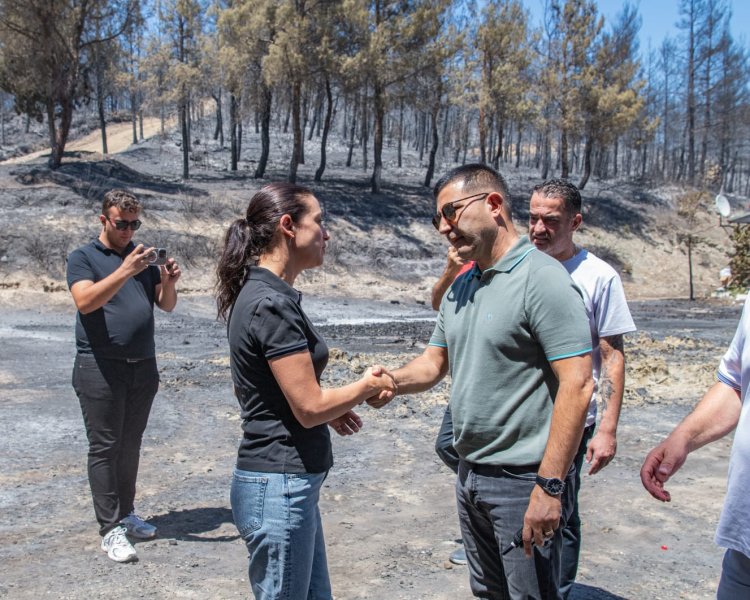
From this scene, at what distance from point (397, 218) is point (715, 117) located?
36962 mm

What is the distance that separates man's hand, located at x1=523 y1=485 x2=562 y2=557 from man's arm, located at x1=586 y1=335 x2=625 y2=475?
0.78 metres

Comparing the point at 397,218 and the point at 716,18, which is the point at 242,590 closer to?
the point at 397,218

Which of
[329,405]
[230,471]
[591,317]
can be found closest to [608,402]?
[591,317]

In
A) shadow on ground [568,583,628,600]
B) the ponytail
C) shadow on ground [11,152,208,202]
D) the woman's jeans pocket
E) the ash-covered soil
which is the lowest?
the ash-covered soil

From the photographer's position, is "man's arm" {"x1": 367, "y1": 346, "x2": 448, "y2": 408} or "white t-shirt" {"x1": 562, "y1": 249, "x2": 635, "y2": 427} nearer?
"man's arm" {"x1": 367, "y1": 346, "x2": 448, "y2": 408}

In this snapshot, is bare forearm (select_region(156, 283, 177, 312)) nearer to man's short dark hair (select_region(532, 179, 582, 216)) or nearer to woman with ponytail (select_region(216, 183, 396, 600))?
woman with ponytail (select_region(216, 183, 396, 600))

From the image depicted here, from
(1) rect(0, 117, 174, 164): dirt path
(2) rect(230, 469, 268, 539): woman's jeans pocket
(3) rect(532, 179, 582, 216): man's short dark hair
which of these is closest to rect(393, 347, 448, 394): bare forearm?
(2) rect(230, 469, 268, 539): woman's jeans pocket

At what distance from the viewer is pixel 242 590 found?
12.4 ft

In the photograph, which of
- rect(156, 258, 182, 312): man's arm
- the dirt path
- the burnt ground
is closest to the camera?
the burnt ground

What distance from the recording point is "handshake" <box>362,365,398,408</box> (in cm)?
250

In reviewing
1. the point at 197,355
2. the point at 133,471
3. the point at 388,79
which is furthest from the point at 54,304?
the point at 388,79

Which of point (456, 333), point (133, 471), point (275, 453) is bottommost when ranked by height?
point (133, 471)

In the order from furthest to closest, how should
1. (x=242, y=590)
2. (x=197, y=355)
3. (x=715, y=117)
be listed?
1. (x=715, y=117)
2. (x=197, y=355)
3. (x=242, y=590)

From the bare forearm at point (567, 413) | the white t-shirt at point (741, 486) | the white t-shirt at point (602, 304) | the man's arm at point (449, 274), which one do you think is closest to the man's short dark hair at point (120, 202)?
the man's arm at point (449, 274)
